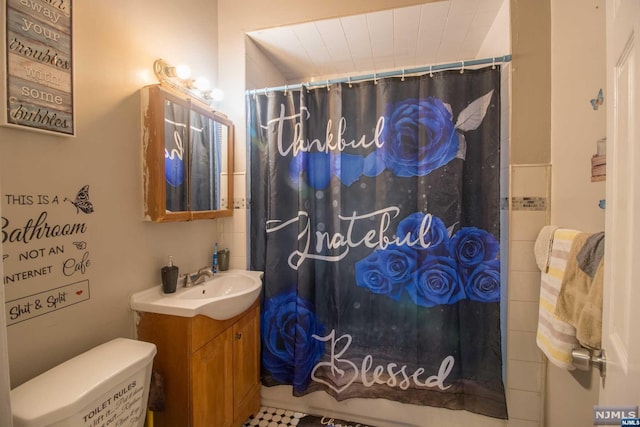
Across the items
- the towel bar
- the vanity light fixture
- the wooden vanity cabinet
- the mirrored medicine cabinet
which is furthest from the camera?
the vanity light fixture

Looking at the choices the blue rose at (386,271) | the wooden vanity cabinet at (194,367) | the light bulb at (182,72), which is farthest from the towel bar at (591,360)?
the light bulb at (182,72)

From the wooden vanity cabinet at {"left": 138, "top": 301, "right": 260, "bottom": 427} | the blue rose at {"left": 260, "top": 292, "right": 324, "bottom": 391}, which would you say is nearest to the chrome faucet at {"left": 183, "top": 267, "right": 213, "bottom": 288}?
the wooden vanity cabinet at {"left": 138, "top": 301, "right": 260, "bottom": 427}

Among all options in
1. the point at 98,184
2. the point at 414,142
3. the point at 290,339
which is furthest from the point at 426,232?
the point at 98,184

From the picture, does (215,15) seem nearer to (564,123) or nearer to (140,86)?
(140,86)

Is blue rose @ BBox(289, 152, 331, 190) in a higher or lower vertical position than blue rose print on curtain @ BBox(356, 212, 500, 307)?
higher

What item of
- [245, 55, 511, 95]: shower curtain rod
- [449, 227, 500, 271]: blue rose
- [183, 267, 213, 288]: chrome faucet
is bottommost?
[183, 267, 213, 288]: chrome faucet

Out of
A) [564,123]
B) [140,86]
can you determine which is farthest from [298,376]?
[564,123]

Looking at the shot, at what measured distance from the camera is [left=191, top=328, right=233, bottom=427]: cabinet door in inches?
48.7

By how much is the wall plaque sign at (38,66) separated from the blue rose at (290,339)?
1406 millimetres

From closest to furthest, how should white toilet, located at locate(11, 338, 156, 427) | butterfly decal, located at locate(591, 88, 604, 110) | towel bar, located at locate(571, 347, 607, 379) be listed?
towel bar, located at locate(571, 347, 607, 379)
white toilet, located at locate(11, 338, 156, 427)
butterfly decal, located at locate(591, 88, 604, 110)

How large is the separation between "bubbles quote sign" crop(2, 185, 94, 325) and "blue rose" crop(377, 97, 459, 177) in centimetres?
151

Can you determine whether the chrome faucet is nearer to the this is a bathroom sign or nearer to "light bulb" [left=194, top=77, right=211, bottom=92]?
the this is a bathroom sign

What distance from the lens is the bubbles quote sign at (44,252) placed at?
2.96 feet

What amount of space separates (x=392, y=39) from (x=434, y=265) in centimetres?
159
